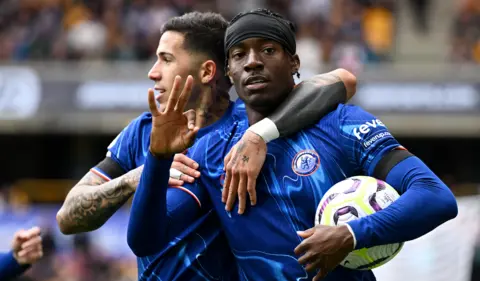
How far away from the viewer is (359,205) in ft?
14.2

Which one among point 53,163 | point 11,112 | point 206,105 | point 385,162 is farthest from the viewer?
point 53,163

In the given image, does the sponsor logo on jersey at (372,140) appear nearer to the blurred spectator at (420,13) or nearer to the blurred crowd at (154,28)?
the blurred crowd at (154,28)

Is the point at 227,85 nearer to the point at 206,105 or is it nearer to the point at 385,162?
the point at 206,105

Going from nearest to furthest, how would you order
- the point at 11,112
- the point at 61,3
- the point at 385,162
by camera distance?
the point at 385,162 → the point at 11,112 → the point at 61,3

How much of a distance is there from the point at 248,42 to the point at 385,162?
0.90 metres

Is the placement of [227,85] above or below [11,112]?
above

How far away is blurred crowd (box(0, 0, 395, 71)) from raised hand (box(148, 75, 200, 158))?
13.2 meters

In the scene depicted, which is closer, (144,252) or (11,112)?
(144,252)

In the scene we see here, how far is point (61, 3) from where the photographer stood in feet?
63.7

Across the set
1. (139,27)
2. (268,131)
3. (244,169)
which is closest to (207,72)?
(268,131)

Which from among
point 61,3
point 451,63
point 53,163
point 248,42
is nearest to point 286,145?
point 248,42

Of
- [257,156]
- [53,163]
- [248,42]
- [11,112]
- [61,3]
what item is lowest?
[53,163]

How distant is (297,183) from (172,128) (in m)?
0.67

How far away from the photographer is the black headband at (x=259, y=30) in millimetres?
4719
